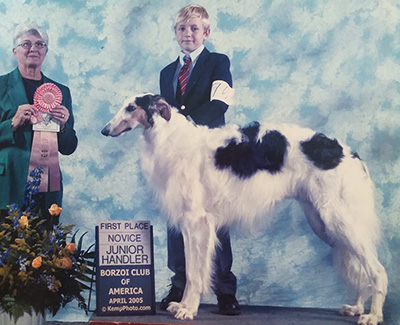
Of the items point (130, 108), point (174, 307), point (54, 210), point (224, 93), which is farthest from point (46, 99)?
point (174, 307)

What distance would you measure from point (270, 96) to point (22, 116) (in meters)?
1.34

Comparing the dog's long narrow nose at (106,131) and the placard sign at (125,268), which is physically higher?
the dog's long narrow nose at (106,131)

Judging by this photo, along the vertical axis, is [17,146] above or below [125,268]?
above

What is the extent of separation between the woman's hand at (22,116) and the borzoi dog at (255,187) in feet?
2.12

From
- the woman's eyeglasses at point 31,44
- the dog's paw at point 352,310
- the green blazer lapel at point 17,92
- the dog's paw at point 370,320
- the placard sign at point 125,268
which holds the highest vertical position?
the woman's eyeglasses at point 31,44

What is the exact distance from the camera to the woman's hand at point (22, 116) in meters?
2.60

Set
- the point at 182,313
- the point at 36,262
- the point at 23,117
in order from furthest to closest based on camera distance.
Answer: the point at 23,117 → the point at 182,313 → the point at 36,262

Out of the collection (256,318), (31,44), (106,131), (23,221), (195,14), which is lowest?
(256,318)

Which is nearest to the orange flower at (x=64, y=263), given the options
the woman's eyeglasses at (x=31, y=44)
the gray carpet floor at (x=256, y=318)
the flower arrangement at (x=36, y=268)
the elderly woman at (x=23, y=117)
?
the flower arrangement at (x=36, y=268)

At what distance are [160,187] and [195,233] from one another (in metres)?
0.31

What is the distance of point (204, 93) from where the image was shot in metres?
2.51

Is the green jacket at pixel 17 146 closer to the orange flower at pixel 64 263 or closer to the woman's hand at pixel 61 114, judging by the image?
the woman's hand at pixel 61 114

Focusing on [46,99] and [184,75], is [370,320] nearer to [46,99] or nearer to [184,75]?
[184,75]

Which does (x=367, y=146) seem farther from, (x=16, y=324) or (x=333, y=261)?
(x=16, y=324)
